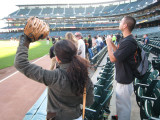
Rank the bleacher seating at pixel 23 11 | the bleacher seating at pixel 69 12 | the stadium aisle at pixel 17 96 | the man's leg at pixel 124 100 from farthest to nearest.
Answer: the bleacher seating at pixel 23 11 → the bleacher seating at pixel 69 12 → the stadium aisle at pixel 17 96 → the man's leg at pixel 124 100

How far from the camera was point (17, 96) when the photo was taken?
457 cm

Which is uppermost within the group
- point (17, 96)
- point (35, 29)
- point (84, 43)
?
point (35, 29)

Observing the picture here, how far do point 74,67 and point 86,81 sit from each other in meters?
0.22

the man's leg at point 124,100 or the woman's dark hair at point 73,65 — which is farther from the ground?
the woman's dark hair at point 73,65

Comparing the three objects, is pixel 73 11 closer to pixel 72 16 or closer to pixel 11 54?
pixel 72 16

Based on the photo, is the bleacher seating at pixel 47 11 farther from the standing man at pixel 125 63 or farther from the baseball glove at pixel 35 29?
the baseball glove at pixel 35 29

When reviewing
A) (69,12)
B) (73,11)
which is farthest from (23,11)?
(73,11)

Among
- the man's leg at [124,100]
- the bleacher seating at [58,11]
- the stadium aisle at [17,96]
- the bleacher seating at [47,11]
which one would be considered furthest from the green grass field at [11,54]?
the bleacher seating at [47,11]

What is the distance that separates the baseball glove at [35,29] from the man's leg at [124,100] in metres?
1.57

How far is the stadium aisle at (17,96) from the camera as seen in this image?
11.9ft

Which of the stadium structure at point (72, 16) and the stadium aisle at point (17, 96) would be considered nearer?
the stadium aisle at point (17, 96)

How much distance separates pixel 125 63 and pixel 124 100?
0.65m

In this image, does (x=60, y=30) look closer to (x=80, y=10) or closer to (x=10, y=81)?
(x=80, y=10)

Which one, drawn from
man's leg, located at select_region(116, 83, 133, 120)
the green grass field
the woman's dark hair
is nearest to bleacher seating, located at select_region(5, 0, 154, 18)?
the green grass field
